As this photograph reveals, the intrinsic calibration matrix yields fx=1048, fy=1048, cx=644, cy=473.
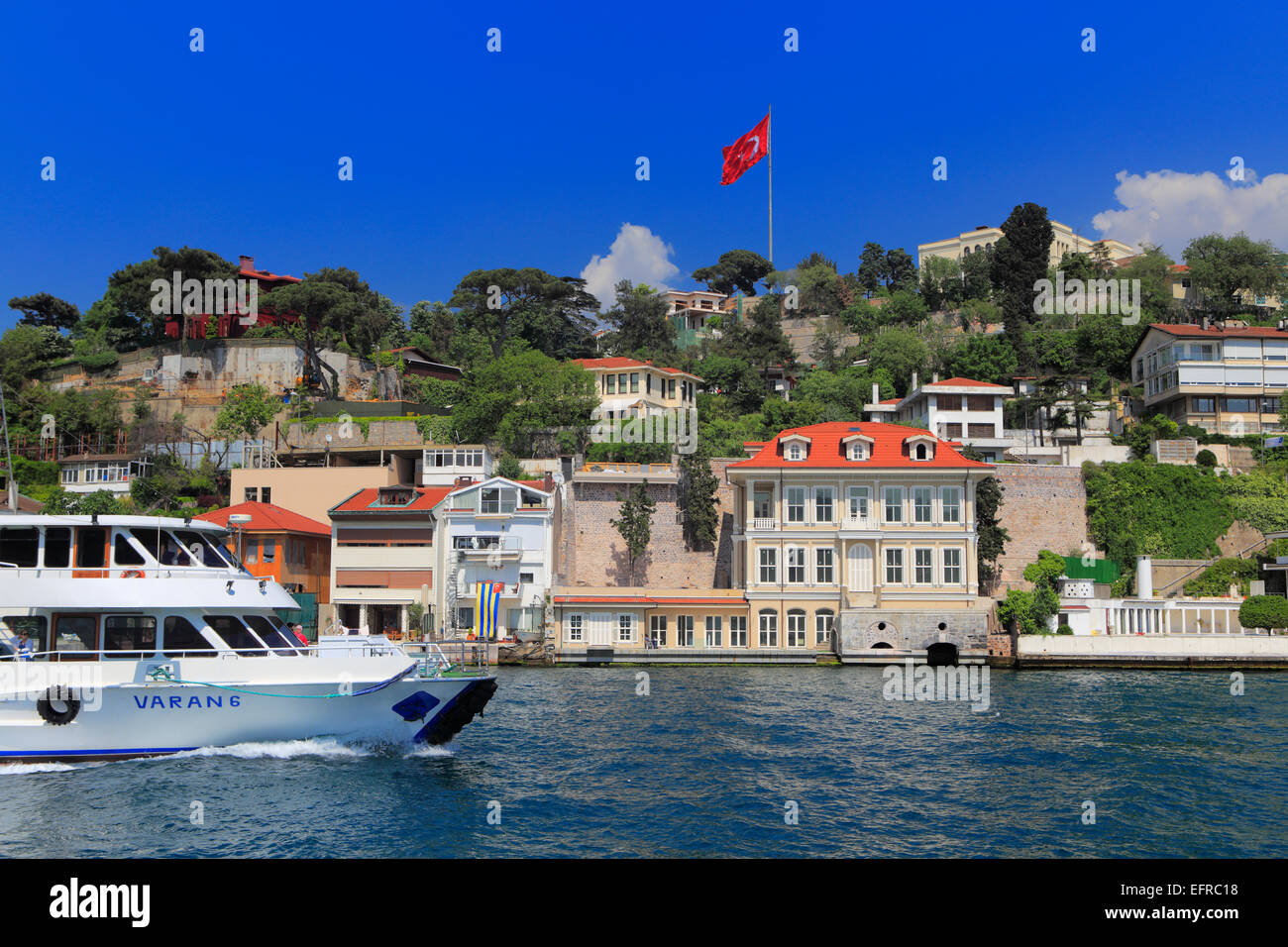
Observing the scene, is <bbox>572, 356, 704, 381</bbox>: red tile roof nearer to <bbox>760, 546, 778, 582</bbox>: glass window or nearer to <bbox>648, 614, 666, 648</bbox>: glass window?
<bbox>760, 546, 778, 582</bbox>: glass window

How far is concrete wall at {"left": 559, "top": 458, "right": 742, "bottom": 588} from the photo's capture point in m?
53.2

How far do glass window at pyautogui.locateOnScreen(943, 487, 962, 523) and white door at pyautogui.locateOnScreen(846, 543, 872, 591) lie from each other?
149 inches

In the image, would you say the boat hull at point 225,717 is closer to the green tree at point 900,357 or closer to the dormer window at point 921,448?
the dormer window at point 921,448

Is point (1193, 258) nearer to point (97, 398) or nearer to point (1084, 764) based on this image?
point (1084, 764)

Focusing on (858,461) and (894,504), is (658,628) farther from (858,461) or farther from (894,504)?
(894,504)

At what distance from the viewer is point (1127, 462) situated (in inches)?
2100

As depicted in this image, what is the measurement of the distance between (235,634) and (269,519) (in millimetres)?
29150

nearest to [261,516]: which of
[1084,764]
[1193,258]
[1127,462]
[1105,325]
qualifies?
[1084,764]

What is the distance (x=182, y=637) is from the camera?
22.0 m

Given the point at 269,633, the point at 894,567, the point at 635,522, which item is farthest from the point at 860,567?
the point at 269,633

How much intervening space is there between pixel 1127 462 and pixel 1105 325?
21689mm

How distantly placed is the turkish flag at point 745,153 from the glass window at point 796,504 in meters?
30.4

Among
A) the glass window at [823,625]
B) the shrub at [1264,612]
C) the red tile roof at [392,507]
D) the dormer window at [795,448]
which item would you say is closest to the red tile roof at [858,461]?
the dormer window at [795,448]

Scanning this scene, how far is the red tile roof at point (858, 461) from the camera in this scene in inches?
1804
